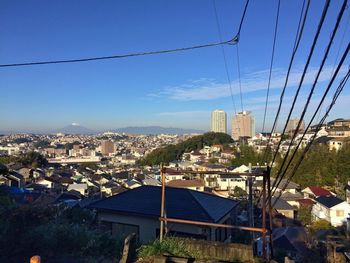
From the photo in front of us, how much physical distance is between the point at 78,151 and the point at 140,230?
100 metres

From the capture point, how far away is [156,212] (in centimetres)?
644

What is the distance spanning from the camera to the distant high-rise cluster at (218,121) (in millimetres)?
88000

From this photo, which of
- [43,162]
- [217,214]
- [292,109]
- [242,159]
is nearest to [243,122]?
[217,214]

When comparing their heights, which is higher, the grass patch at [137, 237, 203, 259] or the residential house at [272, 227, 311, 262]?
the grass patch at [137, 237, 203, 259]

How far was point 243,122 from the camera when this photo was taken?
15938 mm

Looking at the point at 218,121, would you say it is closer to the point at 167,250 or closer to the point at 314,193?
the point at 314,193

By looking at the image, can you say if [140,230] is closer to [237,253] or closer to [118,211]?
[118,211]

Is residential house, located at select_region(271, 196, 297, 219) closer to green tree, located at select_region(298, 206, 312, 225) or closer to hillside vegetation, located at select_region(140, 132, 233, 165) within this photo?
green tree, located at select_region(298, 206, 312, 225)

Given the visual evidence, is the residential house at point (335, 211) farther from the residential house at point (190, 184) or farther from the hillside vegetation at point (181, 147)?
the hillside vegetation at point (181, 147)

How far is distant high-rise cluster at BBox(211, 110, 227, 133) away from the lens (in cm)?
8800

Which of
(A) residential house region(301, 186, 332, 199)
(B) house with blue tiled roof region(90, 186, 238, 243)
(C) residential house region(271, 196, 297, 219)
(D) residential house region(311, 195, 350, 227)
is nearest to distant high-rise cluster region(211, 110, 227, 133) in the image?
(A) residential house region(301, 186, 332, 199)

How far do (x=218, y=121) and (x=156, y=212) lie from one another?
84430 mm

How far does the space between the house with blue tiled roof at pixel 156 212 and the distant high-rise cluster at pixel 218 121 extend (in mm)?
80410

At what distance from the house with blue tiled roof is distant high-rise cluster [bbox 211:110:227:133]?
80.4 meters
